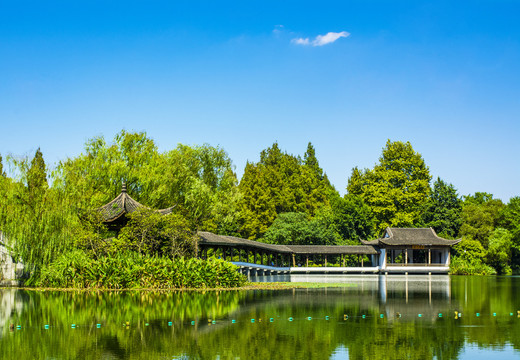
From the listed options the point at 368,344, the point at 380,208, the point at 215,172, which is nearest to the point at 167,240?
the point at 368,344

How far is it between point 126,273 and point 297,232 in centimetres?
2963

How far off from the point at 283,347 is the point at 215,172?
44900 millimetres

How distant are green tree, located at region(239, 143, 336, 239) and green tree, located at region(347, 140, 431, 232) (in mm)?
7263

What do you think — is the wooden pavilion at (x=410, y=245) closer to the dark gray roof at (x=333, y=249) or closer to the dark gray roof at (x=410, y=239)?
the dark gray roof at (x=410, y=239)

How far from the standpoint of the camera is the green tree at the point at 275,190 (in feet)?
200

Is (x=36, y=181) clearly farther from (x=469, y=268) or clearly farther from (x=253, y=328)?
(x=469, y=268)

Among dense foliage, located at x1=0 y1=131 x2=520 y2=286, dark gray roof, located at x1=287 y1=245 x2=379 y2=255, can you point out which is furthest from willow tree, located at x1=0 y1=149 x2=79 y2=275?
dark gray roof, located at x1=287 y1=245 x2=379 y2=255

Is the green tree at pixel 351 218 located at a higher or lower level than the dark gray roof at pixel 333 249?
higher

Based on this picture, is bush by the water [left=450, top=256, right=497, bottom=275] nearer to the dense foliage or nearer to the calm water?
the dense foliage

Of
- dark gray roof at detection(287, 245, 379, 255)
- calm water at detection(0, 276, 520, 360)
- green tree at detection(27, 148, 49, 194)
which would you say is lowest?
calm water at detection(0, 276, 520, 360)

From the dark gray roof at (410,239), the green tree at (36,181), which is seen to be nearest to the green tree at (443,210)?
the dark gray roof at (410,239)

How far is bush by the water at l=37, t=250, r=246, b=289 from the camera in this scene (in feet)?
88.7

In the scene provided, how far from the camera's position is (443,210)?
62719mm

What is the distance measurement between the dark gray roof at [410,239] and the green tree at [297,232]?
385cm
